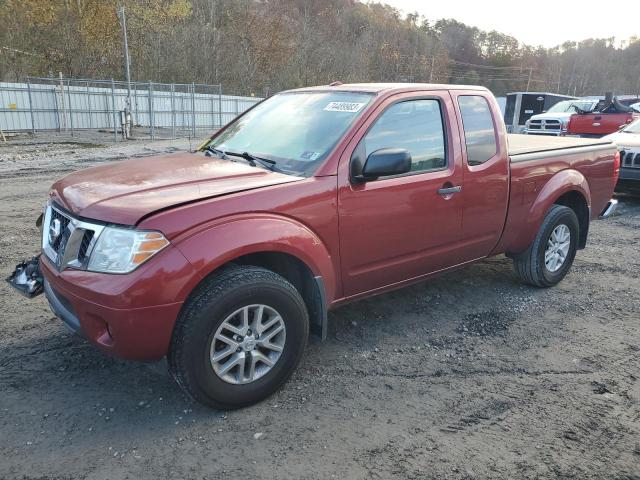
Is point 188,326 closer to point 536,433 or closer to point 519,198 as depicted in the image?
point 536,433

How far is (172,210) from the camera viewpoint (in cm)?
274

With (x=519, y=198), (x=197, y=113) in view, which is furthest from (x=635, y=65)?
(x=519, y=198)

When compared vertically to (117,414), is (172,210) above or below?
above

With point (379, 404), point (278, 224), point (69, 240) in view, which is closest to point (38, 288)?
point (69, 240)

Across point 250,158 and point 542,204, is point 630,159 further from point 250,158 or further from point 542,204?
point 250,158

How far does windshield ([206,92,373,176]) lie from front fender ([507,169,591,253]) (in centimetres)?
199

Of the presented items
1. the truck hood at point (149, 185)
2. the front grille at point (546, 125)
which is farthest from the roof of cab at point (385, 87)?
the front grille at point (546, 125)

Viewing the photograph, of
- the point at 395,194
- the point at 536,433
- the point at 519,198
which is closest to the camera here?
the point at 536,433

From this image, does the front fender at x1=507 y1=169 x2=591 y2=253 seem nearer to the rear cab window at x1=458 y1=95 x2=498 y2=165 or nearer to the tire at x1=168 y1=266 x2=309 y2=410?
the rear cab window at x1=458 y1=95 x2=498 y2=165

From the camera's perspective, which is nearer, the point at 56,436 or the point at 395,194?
the point at 56,436

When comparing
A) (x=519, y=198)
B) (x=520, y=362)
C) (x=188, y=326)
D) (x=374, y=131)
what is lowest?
(x=520, y=362)

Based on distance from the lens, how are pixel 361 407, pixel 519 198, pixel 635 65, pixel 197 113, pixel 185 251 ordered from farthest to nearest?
pixel 635 65
pixel 197 113
pixel 519 198
pixel 361 407
pixel 185 251

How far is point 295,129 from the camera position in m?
3.76

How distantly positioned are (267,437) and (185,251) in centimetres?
110
